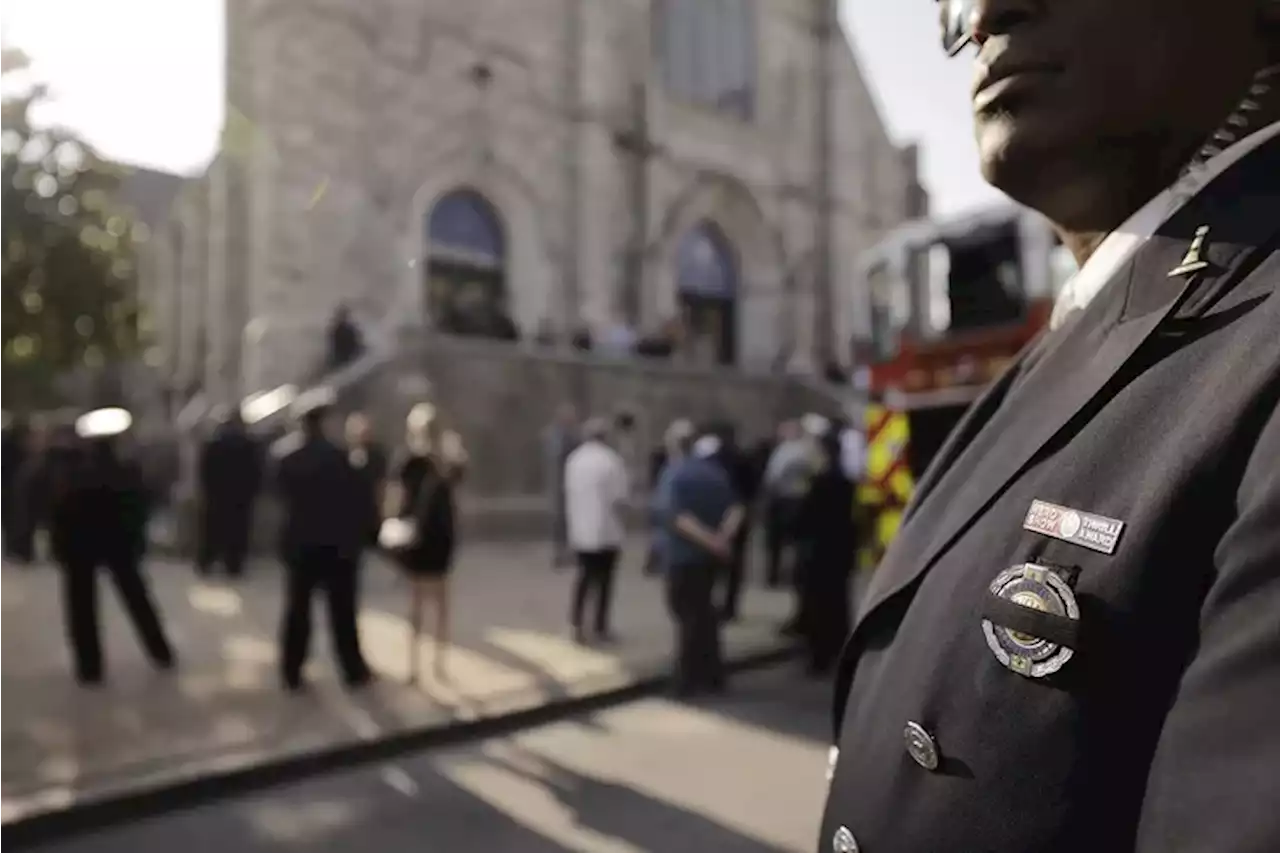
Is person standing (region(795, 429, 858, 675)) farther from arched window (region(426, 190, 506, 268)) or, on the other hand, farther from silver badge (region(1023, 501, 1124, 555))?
arched window (region(426, 190, 506, 268))

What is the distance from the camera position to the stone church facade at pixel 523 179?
18.2 meters

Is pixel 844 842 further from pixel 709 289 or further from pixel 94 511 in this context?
pixel 709 289

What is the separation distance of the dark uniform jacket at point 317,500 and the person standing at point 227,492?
203 inches

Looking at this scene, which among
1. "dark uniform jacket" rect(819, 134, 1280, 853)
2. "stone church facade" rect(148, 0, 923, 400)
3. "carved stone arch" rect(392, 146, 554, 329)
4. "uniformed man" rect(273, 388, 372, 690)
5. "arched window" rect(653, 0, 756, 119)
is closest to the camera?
"dark uniform jacket" rect(819, 134, 1280, 853)

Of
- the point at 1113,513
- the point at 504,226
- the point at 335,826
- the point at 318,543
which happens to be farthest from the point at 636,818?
the point at 504,226

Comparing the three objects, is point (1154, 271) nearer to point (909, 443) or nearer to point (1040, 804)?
point (1040, 804)

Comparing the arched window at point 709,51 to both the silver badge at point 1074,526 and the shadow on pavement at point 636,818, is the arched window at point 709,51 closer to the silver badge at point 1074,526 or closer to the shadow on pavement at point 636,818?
the shadow on pavement at point 636,818

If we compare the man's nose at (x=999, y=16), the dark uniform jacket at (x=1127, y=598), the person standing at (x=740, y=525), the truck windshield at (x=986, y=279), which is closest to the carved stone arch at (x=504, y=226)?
the person standing at (x=740, y=525)

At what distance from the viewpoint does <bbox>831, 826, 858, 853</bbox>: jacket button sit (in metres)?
1.13

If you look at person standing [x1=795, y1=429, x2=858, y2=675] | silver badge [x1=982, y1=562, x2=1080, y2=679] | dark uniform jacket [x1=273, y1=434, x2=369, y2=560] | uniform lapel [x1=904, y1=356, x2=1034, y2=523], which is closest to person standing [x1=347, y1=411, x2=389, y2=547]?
dark uniform jacket [x1=273, y1=434, x2=369, y2=560]

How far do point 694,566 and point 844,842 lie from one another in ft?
18.3

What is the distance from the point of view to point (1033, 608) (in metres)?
0.91

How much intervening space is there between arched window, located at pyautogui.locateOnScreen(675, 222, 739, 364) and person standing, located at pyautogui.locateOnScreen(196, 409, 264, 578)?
14778 mm

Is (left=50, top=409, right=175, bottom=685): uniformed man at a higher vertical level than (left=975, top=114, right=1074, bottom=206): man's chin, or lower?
lower
